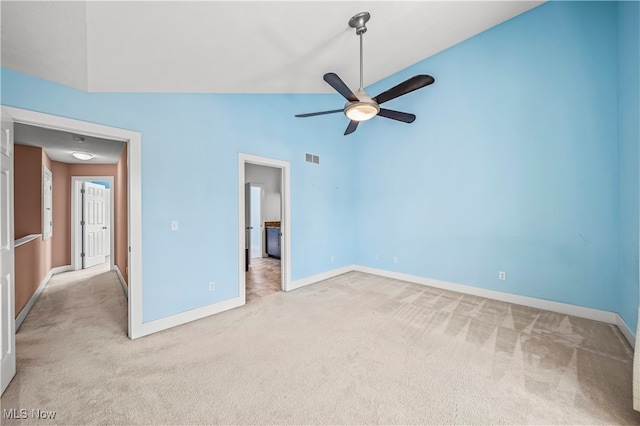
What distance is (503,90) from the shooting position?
10.8ft

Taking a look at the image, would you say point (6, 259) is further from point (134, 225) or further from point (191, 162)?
point (191, 162)

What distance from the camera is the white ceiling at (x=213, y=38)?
1542 mm

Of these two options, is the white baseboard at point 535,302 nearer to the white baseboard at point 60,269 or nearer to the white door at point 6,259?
the white door at point 6,259

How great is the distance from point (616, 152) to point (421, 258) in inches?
99.3

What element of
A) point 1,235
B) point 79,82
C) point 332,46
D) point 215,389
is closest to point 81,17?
point 79,82

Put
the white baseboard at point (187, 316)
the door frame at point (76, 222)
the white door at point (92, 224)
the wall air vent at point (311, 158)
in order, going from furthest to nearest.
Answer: the white door at point (92, 224)
the door frame at point (76, 222)
the wall air vent at point (311, 158)
the white baseboard at point (187, 316)

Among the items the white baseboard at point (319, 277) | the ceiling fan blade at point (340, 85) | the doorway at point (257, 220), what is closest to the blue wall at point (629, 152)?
the ceiling fan blade at point (340, 85)

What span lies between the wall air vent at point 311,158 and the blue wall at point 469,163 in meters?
→ 0.11

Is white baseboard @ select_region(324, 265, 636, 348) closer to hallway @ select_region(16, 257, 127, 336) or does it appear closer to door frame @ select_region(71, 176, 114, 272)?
hallway @ select_region(16, 257, 127, 336)

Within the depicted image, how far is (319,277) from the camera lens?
4.34 m

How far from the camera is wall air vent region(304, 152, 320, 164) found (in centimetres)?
413

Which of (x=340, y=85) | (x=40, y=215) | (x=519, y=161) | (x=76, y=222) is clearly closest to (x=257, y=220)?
(x=76, y=222)

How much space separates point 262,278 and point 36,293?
322cm

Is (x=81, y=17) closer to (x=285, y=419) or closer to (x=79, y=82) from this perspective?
(x=79, y=82)
